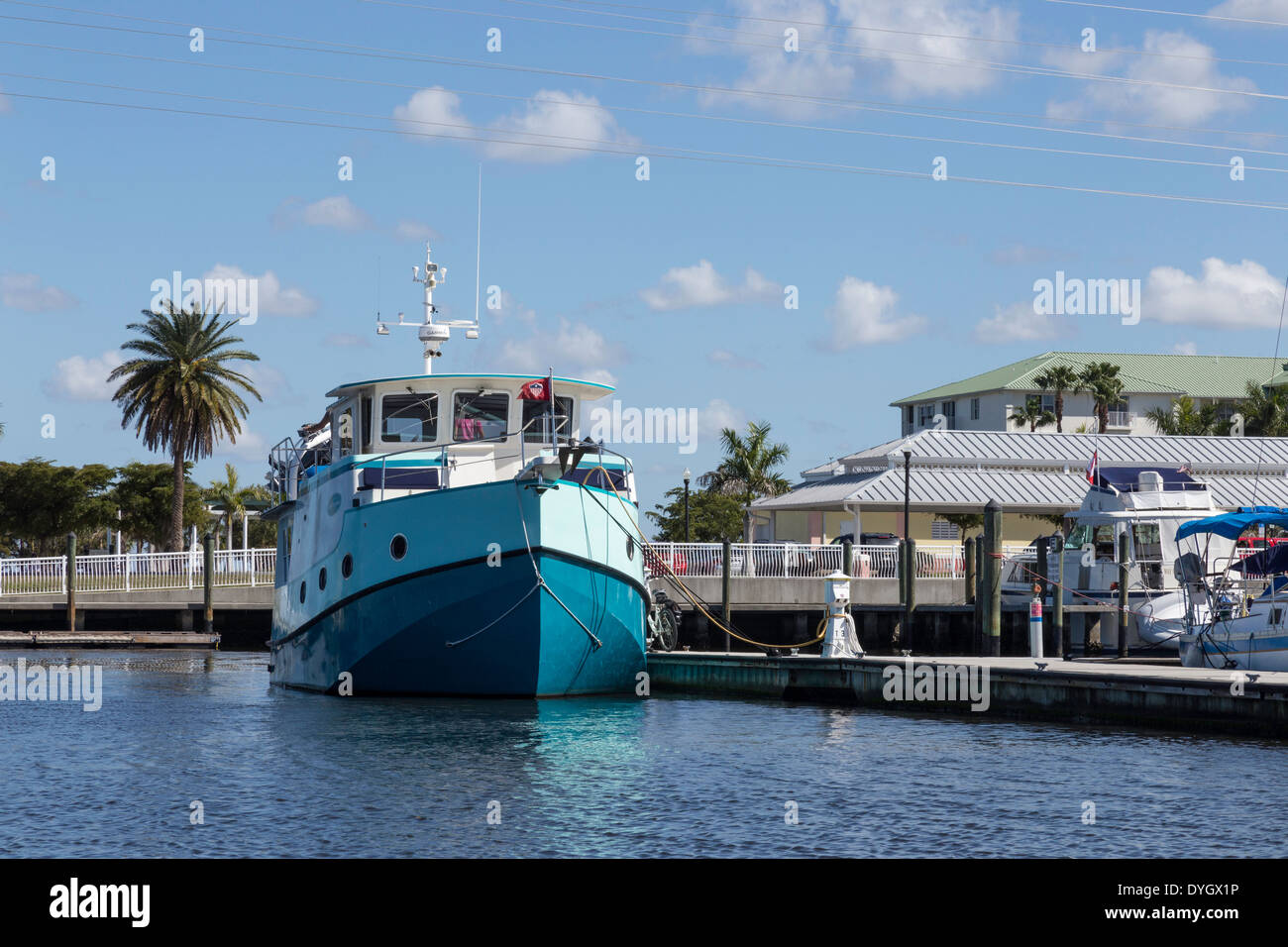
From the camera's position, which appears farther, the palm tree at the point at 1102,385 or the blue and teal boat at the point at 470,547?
the palm tree at the point at 1102,385

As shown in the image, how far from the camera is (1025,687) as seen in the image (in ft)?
69.9

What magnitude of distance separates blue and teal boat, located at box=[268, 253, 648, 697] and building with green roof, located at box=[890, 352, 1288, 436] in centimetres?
6632

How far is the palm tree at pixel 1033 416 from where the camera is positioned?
83.0 m

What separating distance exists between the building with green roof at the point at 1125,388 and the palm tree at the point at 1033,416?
1.00 m

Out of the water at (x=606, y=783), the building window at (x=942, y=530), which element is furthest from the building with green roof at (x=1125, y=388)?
the water at (x=606, y=783)

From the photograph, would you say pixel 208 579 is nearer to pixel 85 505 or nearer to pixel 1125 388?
pixel 85 505

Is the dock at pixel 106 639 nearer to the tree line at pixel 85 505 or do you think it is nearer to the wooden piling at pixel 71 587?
the wooden piling at pixel 71 587

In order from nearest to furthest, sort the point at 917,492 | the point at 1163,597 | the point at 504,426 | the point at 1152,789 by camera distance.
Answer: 1. the point at 1152,789
2. the point at 504,426
3. the point at 1163,597
4. the point at 917,492

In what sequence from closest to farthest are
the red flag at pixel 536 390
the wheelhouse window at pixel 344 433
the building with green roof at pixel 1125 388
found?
the red flag at pixel 536 390
the wheelhouse window at pixel 344 433
the building with green roof at pixel 1125 388

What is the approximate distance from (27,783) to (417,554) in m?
7.53

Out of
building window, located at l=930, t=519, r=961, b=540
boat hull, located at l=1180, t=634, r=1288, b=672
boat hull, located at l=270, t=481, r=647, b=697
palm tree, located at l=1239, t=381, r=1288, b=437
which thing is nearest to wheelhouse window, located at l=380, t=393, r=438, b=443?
boat hull, located at l=270, t=481, r=647, b=697

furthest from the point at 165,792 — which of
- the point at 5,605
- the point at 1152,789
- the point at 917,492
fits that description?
the point at 917,492
